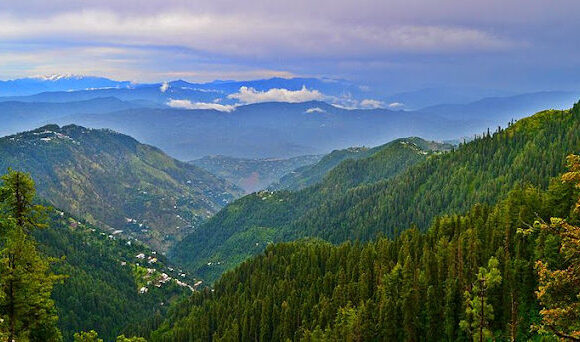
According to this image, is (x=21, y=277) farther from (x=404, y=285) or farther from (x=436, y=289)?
(x=436, y=289)

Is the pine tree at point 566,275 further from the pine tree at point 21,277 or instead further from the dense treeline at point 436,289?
the pine tree at point 21,277

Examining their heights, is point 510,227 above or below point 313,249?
above

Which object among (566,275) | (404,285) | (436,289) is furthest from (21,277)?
(436,289)

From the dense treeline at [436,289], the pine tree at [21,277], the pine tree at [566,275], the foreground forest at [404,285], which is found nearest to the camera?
the pine tree at [566,275]

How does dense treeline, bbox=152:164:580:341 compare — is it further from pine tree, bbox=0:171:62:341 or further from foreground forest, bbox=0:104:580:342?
pine tree, bbox=0:171:62:341

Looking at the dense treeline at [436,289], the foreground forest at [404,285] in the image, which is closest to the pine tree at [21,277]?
the foreground forest at [404,285]

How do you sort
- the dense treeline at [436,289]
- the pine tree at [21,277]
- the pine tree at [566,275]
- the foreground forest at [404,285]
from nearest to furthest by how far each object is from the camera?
the pine tree at [566,275], the foreground forest at [404,285], the pine tree at [21,277], the dense treeline at [436,289]

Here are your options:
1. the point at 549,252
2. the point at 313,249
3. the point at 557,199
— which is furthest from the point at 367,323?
the point at 313,249

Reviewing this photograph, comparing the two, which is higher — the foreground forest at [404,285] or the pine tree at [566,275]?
the pine tree at [566,275]

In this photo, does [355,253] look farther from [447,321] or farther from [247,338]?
[447,321]
